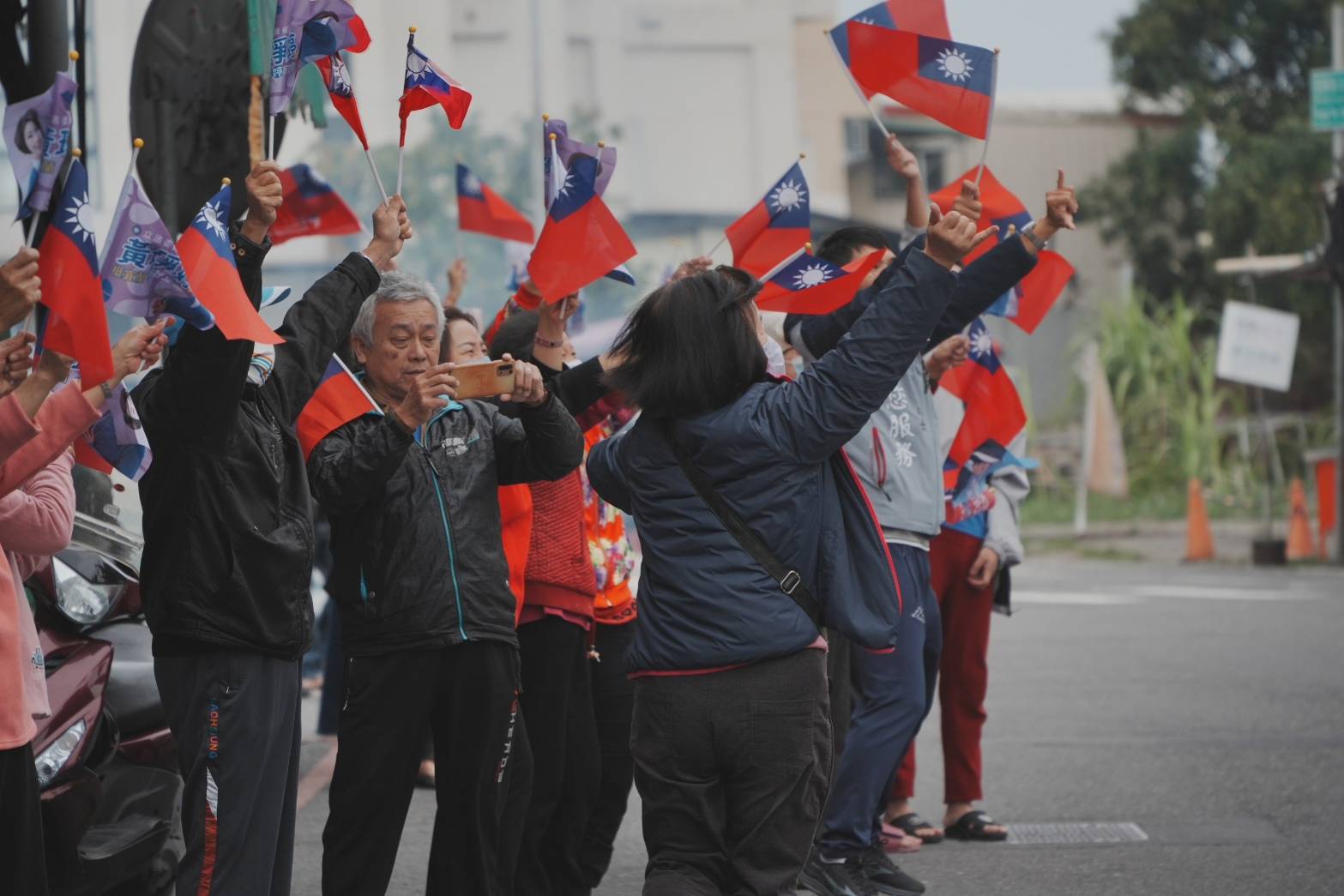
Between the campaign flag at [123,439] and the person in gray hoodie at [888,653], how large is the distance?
2166 millimetres

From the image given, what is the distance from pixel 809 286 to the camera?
5.99 metres

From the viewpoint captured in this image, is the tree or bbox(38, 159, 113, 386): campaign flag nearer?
bbox(38, 159, 113, 386): campaign flag

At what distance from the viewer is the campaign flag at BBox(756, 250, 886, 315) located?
236 inches

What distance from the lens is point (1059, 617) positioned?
576 inches

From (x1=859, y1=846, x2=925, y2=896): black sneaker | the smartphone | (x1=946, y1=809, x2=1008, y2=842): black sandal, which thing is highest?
the smartphone

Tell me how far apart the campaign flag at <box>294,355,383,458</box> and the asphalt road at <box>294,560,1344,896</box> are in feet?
7.09

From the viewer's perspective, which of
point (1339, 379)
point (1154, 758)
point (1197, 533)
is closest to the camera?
point (1154, 758)

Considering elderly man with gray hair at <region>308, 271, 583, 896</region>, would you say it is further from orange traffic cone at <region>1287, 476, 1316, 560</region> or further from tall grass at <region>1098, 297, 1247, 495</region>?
tall grass at <region>1098, 297, 1247, 495</region>

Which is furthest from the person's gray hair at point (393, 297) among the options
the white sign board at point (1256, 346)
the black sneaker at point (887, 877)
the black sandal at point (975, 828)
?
the white sign board at point (1256, 346)

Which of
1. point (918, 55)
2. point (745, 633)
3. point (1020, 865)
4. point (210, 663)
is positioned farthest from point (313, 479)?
point (1020, 865)

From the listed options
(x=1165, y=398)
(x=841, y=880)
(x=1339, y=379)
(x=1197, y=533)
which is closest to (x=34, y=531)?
(x=841, y=880)

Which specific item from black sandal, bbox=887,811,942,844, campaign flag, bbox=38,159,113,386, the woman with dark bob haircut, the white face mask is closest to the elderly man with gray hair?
the woman with dark bob haircut

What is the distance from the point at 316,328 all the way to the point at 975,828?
3.58m

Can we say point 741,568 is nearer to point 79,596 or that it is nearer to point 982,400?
point 79,596
